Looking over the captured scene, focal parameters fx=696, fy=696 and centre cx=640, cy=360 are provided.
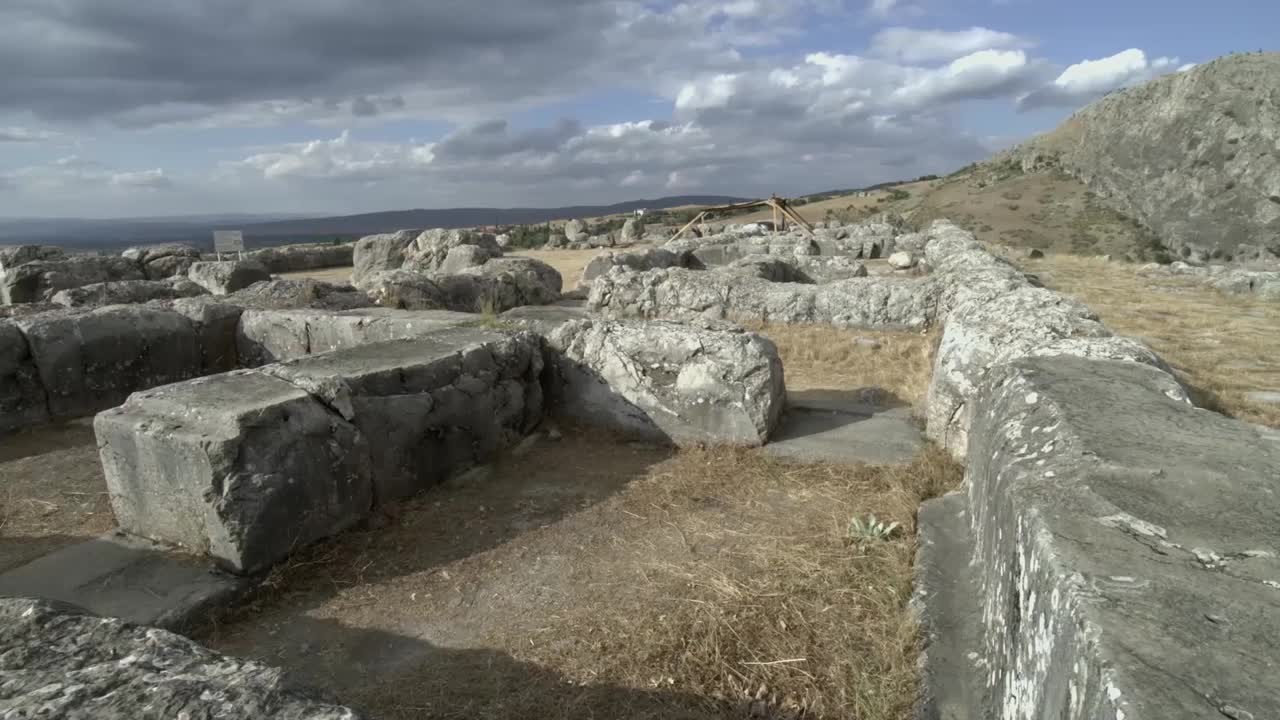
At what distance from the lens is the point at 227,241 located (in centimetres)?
1454

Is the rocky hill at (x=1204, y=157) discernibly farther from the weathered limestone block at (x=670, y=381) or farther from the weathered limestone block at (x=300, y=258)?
the weathered limestone block at (x=300, y=258)

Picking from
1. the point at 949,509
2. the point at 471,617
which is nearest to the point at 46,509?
the point at 471,617

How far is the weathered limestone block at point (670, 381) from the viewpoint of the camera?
4.25 m

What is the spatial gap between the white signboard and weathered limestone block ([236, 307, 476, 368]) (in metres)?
9.74

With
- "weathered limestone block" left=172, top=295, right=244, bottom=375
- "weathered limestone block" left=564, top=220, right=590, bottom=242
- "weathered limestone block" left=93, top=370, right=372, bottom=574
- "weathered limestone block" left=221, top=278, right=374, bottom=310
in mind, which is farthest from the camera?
"weathered limestone block" left=564, top=220, right=590, bottom=242

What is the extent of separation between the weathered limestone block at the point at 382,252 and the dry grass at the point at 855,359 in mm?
10141

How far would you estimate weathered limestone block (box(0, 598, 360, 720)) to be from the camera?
1.23m

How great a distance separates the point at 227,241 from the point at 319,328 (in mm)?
10815

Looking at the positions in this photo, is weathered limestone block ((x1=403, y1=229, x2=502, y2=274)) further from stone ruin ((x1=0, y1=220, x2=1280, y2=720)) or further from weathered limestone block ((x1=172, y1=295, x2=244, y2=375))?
weathered limestone block ((x1=172, y1=295, x2=244, y2=375))

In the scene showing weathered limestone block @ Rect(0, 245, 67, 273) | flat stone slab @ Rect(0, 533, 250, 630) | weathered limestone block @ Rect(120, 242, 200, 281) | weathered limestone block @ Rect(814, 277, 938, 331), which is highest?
weathered limestone block @ Rect(0, 245, 67, 273)

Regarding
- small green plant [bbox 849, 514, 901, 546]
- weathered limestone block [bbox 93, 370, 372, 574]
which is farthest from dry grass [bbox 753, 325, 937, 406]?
weathered limestone block [bbox 93, 370, 372, 574]

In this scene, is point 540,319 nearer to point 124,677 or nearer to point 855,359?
point 855,359

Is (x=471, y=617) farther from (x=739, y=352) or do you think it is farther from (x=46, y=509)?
(x=46, y=509)

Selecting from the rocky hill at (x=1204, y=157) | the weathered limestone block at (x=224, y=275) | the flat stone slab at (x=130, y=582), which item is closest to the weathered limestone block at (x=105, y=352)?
the flat stone slab at (x=130, y=582)
